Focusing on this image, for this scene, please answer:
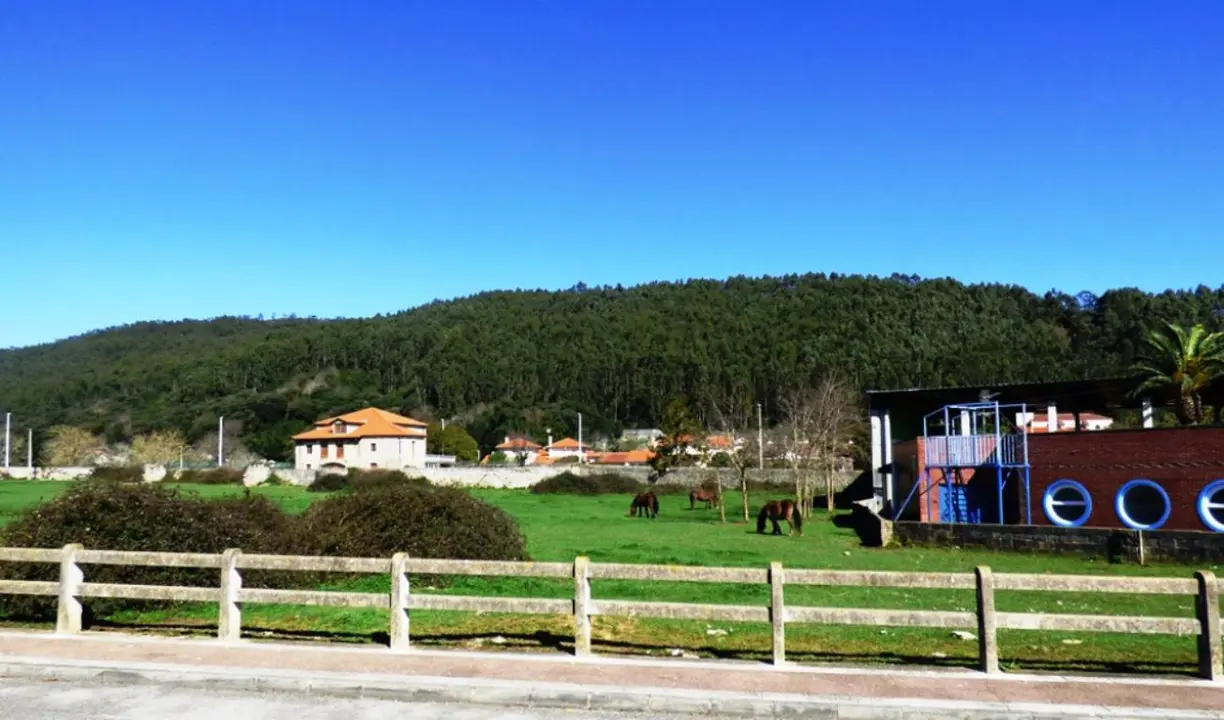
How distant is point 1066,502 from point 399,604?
23.9m

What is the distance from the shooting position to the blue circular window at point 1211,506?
23406 millimetres

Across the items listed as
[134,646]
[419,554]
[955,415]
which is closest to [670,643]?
[134,646]

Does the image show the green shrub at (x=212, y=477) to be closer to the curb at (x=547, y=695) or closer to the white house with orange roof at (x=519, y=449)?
the white house with orange roof at (x=519, y=449)

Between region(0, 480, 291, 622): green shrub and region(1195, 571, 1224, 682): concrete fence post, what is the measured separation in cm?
1226

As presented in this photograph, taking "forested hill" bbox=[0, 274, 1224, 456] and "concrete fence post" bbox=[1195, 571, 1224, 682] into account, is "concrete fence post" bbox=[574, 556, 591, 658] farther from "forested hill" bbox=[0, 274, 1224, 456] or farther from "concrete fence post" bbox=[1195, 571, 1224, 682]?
"forested hill" bbox=[0, 274, 1224, 456]

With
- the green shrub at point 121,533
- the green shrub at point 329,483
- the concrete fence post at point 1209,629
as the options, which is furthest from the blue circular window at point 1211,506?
the green shrub at point 329,483

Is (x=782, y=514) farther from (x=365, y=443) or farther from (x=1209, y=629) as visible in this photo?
(x=365, y=443)

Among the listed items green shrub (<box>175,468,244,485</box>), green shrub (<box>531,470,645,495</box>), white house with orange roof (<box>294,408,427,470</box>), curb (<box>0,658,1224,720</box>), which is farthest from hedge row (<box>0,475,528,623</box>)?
white house with orange roof (<box>294,408,427,470</box>)

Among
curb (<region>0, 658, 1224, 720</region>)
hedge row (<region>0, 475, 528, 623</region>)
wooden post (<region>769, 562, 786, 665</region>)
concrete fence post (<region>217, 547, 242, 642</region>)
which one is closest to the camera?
curb (<region>0, 658, 1224, 720</region>)

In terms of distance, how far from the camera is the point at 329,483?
71.7 metres

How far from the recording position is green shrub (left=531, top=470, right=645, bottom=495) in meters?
65.2

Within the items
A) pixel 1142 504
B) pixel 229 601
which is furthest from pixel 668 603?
pixel 1142 504

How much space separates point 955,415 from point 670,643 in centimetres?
3495

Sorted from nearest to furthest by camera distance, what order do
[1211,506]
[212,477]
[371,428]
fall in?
[1211,506]
[212,477]
[371,428]
